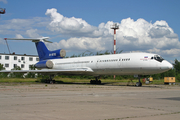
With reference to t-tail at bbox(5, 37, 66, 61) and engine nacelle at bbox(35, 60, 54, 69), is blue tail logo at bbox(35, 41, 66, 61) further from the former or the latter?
engine nacelle at bbox(35, 60, 54, 69)

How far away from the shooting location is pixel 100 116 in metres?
6.65

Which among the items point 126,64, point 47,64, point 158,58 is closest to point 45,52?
point 47,64

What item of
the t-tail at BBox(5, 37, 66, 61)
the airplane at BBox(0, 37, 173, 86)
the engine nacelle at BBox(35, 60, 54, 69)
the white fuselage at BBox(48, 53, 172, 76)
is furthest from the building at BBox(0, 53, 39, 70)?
the white fuselage at BBox(48, 53, 172, 76)

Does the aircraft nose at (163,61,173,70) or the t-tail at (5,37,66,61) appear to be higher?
the t-tail at (5,37,66,61)

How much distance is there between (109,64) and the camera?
94.2 ft

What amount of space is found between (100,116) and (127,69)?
2058cm

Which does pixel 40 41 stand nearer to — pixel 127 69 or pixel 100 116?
pixel 127 69

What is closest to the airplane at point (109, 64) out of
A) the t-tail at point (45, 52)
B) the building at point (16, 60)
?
the t-tail at point (45, 52)

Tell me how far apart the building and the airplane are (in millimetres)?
47044

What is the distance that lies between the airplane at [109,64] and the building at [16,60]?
4704 centimetres

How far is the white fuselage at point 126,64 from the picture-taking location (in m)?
24.8

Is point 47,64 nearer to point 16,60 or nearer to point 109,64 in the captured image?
point 109,64

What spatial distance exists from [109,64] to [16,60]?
6494 centimetres

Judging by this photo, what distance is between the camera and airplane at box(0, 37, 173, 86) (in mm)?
25047
